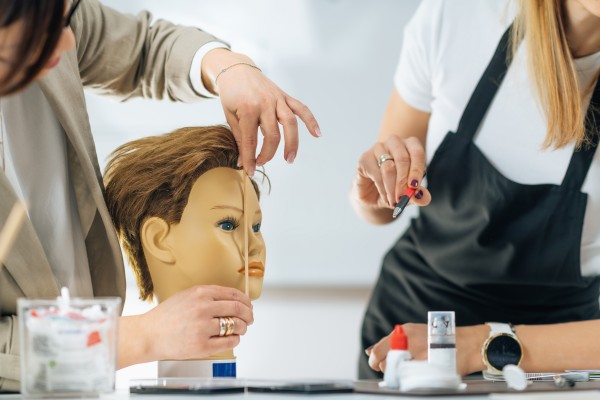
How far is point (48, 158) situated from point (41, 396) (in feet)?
1.51

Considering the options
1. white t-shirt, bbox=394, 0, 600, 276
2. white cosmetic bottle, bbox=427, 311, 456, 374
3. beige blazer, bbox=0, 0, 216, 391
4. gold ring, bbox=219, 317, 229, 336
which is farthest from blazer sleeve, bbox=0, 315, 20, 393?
white t-shirt, bbox=394, 0, 600, 276

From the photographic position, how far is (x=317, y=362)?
3.14 metres

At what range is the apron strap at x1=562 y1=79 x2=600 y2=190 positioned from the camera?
5.88ft

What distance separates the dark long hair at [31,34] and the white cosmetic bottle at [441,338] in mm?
772

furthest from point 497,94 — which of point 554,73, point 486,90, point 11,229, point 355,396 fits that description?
point 11,229

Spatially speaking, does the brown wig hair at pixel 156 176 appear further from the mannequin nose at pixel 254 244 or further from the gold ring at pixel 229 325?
the gold ring at pixel 229 325

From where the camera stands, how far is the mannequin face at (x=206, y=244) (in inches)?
59.6

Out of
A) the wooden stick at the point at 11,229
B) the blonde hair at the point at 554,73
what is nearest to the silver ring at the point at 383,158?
the blonde hair at the point at 554,73

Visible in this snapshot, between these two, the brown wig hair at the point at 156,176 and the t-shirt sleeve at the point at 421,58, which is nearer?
the brown wig hair at the point at 156,176

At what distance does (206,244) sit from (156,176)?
168mm

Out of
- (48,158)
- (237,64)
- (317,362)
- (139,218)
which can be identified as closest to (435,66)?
(237,64)

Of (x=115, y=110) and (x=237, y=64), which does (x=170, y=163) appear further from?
(x=115, y=110)

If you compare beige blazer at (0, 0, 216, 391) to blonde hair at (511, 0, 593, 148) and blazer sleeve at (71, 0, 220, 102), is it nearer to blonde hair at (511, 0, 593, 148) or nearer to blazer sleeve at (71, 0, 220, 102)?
blazer sleeve at (71, 0, 220, 102)

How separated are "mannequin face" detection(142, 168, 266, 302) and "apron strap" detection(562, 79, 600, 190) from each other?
2.55ft
